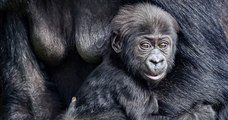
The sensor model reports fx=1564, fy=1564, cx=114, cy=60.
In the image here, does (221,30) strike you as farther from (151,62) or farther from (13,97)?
(13,97)

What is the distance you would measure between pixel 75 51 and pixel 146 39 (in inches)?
21.8

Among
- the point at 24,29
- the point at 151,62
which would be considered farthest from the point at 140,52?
the point at 24,29

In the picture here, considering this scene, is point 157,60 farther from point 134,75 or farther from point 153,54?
point 134,75

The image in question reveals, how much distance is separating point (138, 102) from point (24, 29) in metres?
0.85

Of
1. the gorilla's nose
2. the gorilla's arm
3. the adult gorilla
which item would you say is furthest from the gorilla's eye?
the gorilla's arm

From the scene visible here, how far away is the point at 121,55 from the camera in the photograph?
9266 millimetres

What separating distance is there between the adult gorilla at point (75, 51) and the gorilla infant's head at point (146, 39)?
0.09m

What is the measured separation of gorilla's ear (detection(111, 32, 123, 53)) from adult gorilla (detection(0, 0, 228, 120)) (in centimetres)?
11

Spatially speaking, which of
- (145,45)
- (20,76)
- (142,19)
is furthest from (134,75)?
(20,76)

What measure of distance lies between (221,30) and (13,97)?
52.0 inches

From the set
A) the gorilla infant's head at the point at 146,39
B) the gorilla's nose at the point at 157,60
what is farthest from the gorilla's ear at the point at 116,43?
the gorilla's nose at the point at 157,60

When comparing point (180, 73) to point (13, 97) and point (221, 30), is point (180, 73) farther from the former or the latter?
point (13, 97)

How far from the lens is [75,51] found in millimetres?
9492

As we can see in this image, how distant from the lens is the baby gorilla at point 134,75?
9.10 meters
